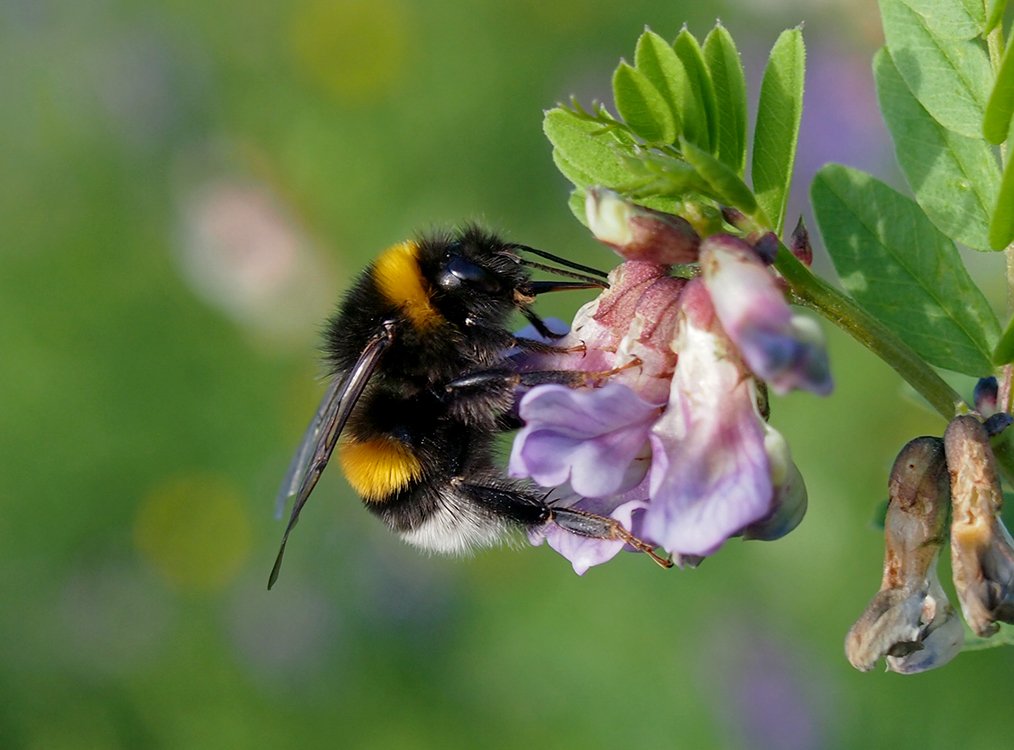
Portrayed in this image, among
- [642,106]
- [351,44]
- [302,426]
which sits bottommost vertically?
[302,426]

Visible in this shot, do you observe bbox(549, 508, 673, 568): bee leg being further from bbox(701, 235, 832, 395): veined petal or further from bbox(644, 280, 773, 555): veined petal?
bbox(701, 235, 832, 395): veined petal

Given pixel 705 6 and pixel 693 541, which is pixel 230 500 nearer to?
pixel 705 6

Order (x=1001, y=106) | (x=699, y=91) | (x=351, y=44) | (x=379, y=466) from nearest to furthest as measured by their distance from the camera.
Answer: (x=1001, y=106) → (x=699, y=91) → (x=379, y=466) → (x=351, y=44)

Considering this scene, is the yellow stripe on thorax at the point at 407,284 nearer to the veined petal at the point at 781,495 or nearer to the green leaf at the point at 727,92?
the green leaf at the point at 727,92

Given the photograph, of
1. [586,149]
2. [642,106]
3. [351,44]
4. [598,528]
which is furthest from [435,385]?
[351,44]

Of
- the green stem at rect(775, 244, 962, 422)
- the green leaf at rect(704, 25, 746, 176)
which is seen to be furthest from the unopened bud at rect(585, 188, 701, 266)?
the green leaf at rect(704, 25, 746, 176)

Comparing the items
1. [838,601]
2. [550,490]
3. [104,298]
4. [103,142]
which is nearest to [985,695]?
[838,601]

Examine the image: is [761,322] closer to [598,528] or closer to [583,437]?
[583,437]
